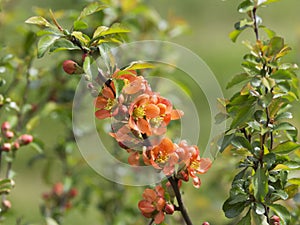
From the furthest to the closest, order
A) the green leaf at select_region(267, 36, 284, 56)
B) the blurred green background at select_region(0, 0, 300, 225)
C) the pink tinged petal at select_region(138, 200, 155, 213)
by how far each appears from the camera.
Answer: the blurred green background at select_region(0, 0, 300, 225) < the green leaf at select_region(267, 36, 284, 56) < the pink tinged petal at select_region(138, 200, 155, 213)

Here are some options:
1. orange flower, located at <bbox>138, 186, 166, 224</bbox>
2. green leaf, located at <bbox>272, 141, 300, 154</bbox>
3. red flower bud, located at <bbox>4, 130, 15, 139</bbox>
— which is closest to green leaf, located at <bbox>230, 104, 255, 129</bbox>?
green leaf, located at <bbox>272, 141, 300, 154</bbox>

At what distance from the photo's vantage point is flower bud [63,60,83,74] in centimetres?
124

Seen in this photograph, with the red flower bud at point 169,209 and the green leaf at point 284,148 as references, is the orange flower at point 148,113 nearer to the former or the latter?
the red flower bud at point 169,209

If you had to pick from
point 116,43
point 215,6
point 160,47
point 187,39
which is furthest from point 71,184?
point 215,6

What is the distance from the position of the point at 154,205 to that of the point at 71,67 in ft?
1.07

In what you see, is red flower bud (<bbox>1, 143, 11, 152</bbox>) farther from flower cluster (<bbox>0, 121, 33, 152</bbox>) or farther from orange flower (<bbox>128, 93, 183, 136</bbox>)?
orange flower (<bbox>128, 93, 183, 136</bbox>)

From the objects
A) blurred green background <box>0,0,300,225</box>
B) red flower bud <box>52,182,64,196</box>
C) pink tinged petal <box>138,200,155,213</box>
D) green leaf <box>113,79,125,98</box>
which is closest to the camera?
green leaf <box>113,79,125,98</box>

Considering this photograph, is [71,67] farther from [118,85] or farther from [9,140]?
[9,140]

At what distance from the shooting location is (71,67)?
124 cm

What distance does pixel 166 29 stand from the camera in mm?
2658

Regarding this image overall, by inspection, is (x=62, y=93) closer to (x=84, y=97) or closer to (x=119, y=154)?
(x=84, y=97)

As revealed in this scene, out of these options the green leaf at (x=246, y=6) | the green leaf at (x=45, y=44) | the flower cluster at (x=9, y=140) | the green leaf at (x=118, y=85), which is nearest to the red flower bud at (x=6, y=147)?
the flower cluster at (x=9, y=140)

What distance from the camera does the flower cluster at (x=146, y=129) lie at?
47.5 inches

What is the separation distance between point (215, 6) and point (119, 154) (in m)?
6.29
